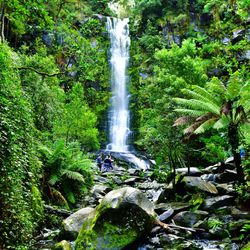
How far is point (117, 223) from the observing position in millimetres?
6078

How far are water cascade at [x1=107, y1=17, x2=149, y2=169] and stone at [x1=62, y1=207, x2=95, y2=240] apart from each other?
19498 millimetres

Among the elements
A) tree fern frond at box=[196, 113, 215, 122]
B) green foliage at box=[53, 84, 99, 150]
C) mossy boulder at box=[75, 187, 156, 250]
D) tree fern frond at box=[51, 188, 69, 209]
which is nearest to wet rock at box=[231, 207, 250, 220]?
mossy boulder at box=[75, 187, 156, 250]

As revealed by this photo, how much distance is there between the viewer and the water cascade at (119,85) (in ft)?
92.4

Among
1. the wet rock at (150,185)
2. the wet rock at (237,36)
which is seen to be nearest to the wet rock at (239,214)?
the wet rock at (150,185)

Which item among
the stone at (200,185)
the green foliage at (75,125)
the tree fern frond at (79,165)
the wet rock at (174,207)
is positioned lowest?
the wet rock at (174,207)

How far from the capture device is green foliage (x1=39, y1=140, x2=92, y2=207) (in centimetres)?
859

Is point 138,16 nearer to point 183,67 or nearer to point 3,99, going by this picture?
point 183,67

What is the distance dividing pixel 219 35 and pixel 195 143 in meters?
12.6

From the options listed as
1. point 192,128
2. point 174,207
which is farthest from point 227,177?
point 174,207

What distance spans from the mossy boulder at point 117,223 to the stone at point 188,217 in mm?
1072

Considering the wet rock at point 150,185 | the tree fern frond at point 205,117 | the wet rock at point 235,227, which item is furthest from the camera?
the wet rock at point 150,185

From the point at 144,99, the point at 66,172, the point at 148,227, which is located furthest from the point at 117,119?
the point at 148,227

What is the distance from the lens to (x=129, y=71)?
105ft

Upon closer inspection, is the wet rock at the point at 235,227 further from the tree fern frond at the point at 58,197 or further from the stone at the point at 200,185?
the tree fern frond at the point at 58,197
